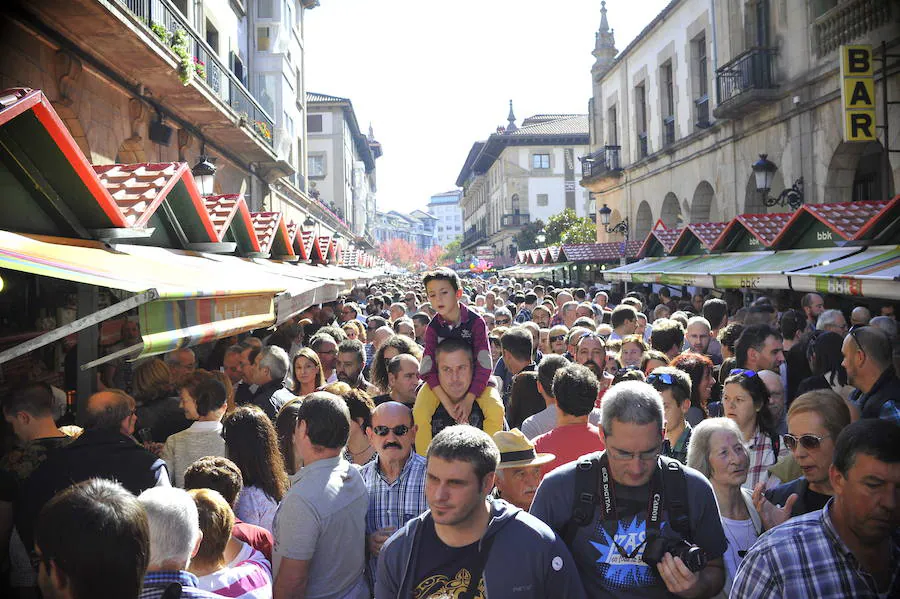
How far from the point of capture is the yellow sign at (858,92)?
1346 centimetres

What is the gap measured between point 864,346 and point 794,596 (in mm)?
3302

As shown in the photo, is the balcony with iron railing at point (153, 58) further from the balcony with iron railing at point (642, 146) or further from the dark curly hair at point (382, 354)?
the balcony with iron railing at point (642, 146)

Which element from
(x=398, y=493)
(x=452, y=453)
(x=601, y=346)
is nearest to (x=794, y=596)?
(x=452, y=453)

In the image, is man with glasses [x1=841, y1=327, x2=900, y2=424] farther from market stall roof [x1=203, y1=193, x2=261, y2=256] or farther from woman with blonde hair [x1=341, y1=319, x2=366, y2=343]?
market stall roof [x1=203, y1=193, x2=261, y2=256]

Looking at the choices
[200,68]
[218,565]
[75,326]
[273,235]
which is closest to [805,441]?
[218,565]

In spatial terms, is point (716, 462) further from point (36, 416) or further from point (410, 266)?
point (410, 266)

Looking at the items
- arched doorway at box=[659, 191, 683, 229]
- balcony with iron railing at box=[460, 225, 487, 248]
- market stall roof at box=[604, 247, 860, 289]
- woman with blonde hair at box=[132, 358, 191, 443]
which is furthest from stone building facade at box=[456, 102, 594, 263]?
woman with blonde hair at box=[132, 358, 191, 443]

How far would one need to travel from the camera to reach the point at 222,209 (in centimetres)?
1012

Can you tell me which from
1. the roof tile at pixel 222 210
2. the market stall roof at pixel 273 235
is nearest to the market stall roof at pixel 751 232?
the market stall roof at pixel 273 235

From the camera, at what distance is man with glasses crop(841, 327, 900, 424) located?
513cm

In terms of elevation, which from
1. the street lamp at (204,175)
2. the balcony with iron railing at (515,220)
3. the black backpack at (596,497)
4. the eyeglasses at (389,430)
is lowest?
the black backpack at (596,497)

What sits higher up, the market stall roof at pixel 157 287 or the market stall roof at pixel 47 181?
the market stall roof at pixel 47 181

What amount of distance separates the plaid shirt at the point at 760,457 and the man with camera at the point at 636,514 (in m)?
1.70

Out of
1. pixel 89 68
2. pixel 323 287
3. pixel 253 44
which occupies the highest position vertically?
pixel 253 44
